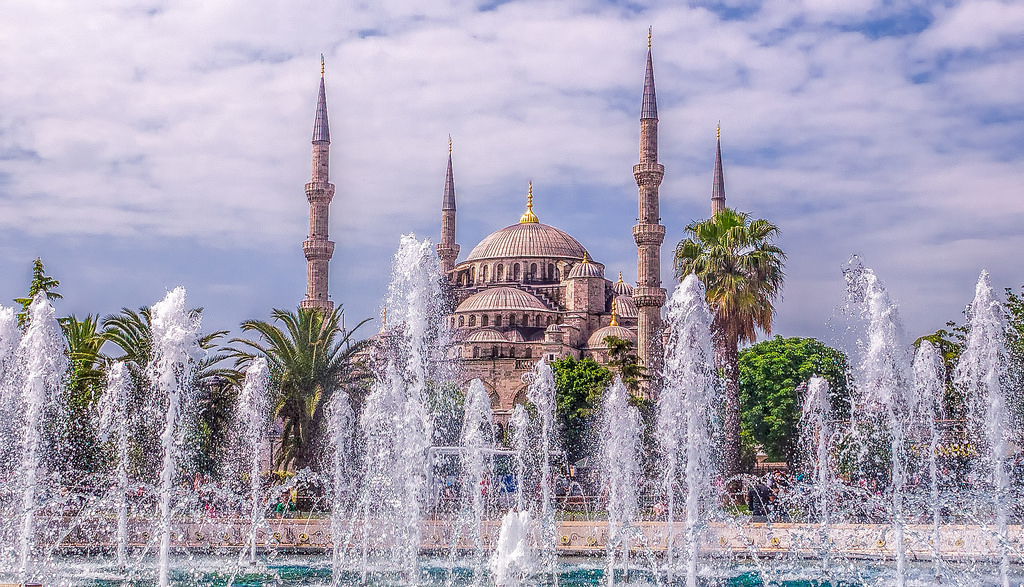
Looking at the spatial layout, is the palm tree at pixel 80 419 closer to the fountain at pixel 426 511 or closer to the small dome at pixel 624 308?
the fountain at pixel 426 511

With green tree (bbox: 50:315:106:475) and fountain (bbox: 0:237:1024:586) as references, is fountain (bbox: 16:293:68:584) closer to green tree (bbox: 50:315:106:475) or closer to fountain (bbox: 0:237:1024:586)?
fountain (bbox: 0:237:1024:586)

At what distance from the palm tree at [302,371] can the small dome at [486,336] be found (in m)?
31.0

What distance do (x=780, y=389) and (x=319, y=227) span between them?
56.1 feet

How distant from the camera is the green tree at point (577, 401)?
3189 cm

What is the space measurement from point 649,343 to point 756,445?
4852 millimetres

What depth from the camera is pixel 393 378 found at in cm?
1569

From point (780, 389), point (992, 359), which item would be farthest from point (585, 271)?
point (992, 359)

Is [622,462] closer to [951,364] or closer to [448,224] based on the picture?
[951,364]

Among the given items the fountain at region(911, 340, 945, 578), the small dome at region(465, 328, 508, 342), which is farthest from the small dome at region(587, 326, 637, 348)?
the fountain at region(911, 340, 945, 578)

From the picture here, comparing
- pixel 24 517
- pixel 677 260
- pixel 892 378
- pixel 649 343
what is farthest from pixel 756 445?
pixel 24 517

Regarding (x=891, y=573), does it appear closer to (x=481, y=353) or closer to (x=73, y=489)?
(x=73, y=489)

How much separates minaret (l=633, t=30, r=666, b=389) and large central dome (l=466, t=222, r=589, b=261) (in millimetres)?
27511

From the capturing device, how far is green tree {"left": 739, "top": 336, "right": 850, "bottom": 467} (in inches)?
1332

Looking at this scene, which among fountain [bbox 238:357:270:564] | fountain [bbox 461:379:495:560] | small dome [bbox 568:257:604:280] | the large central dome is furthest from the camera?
the large central dome
